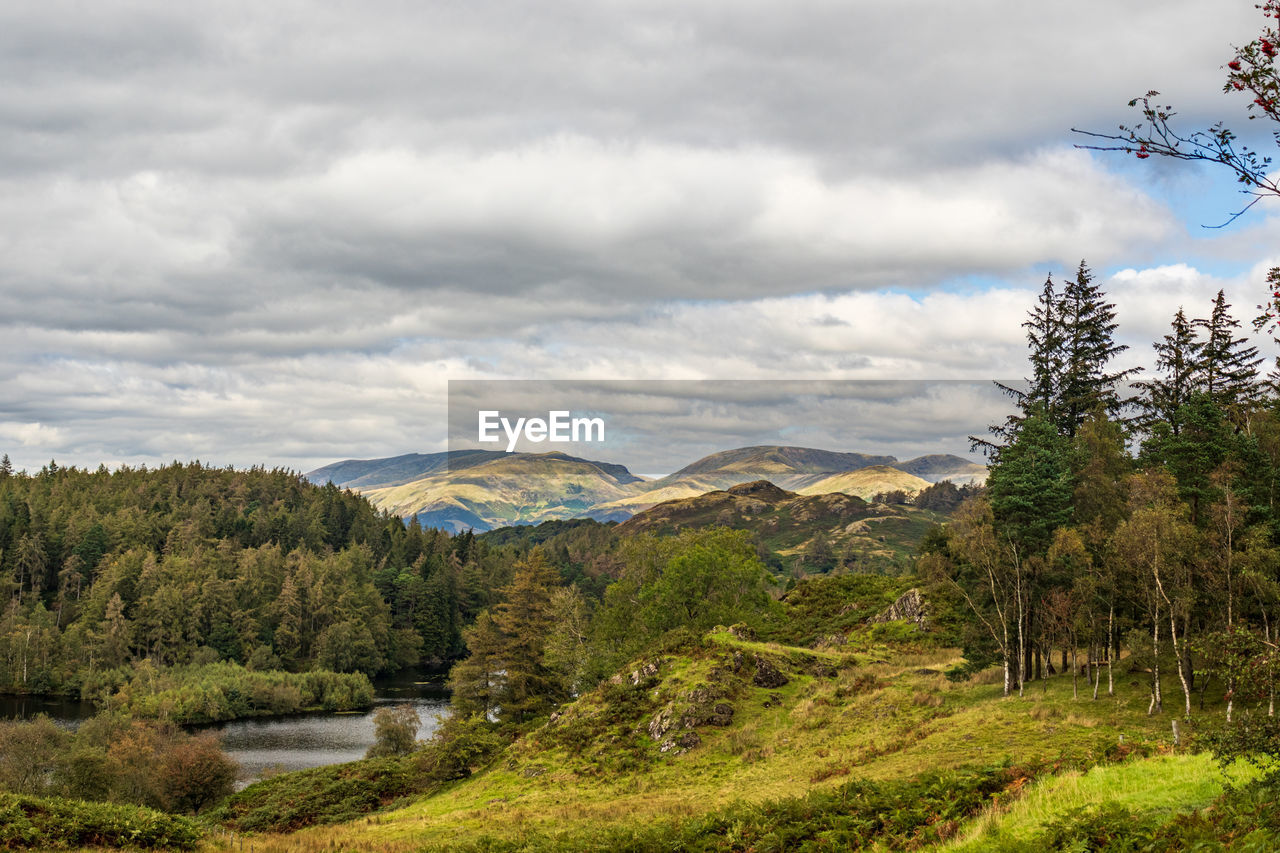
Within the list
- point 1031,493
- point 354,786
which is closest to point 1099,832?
point 1031,493

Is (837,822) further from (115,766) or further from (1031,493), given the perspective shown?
(115,766)

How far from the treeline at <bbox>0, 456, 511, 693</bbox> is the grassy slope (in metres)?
108

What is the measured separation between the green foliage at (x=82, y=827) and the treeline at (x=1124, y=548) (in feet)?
134

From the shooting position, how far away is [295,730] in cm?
10488

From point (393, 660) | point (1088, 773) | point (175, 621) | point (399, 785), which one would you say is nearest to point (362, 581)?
point (393, 660)

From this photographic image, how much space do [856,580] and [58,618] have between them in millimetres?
149335

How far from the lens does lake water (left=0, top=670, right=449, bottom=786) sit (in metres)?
85.1

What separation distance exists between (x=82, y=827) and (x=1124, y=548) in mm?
45323

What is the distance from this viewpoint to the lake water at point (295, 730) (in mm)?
85125

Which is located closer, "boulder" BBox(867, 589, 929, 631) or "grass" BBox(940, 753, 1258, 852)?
"grass" BBox(940, 753, 1258, 852)

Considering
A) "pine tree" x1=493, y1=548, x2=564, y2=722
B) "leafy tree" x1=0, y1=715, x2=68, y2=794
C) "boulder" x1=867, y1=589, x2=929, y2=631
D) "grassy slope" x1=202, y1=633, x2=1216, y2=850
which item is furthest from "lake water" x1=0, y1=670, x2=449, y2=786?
"boulder" x1=867, y1=589, x2=929, y2=631

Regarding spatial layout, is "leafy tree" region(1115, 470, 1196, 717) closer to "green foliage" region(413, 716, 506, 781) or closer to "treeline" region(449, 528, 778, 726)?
"treeline" region(449, 528, 778, 726)

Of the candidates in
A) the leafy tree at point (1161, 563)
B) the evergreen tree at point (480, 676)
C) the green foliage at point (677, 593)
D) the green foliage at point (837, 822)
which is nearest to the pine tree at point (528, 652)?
the evergreen tree at point (480, 676)

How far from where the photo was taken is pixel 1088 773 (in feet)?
75.7
